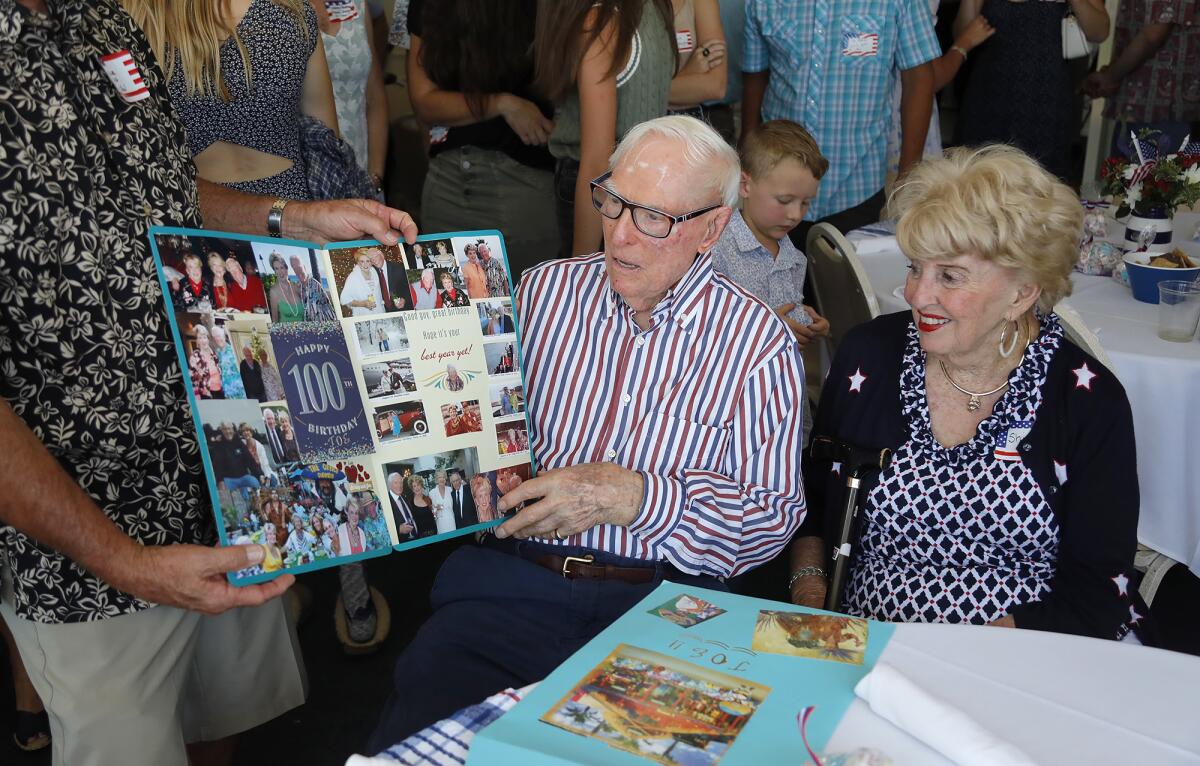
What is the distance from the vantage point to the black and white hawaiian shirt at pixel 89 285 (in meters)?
1.39

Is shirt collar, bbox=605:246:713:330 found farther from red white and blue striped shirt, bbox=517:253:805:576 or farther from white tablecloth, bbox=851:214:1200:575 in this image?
white tablecloth, bbox=851:214:1200:575

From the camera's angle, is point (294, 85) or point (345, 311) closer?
point (345, 311)

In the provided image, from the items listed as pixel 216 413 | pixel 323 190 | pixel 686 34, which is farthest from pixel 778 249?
pixel 216 413

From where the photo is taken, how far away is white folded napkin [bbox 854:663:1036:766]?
42.9 inches

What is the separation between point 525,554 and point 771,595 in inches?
59.2

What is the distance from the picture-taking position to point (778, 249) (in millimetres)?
3391

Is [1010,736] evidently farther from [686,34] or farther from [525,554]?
[686,34]

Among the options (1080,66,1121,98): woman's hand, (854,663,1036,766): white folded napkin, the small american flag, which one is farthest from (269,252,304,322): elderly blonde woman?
(1080,66,1121,98): woman's hand

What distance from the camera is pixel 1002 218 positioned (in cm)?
189

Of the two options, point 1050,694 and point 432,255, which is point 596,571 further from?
point 1050,694

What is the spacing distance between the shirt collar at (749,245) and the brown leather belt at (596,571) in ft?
5.25

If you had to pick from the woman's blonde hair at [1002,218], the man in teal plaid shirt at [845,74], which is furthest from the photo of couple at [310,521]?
the man in teal plaid shirt at [845,74]

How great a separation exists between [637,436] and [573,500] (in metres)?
0.26

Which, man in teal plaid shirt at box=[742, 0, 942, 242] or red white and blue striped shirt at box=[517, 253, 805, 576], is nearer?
red white and blue striped shirt at box=[517, 253, 805, 576]
